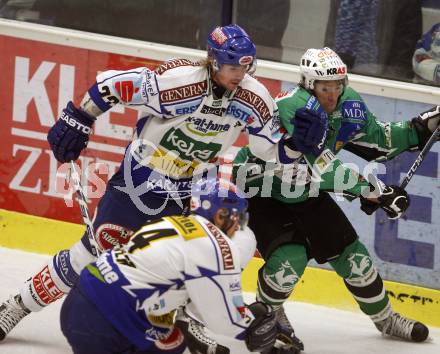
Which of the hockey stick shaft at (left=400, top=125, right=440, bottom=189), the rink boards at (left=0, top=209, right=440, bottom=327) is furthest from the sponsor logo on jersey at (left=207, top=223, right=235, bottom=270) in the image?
the rink boards at (left=0, top=209, right=440, bottom=327)

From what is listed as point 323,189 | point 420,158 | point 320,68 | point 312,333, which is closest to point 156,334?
point 323,189

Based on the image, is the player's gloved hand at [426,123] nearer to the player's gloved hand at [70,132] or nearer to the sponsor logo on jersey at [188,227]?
the player's gloved hand at [70,132]

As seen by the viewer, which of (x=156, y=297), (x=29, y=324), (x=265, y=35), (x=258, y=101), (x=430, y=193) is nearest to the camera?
(x=156, y=297)

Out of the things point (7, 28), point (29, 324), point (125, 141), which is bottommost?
point (29, 324)

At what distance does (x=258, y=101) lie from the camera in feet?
15.7

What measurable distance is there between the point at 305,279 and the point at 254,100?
4.84ft

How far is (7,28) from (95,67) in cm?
54

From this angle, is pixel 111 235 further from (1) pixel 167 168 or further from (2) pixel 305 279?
(2) pixel 305 279

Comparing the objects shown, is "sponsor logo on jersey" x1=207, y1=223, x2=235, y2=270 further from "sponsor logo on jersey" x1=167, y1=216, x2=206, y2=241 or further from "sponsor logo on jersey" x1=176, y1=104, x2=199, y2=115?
"sponsor logo on jersey" x1=176, y1=104, x2=199, y2=115

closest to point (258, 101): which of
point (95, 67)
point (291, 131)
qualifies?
point (291, 131)

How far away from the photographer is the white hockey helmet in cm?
491

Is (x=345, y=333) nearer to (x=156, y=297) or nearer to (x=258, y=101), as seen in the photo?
(x=258, y=101)

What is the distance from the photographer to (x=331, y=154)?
4.93 metres

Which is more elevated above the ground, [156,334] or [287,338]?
[156,334]
